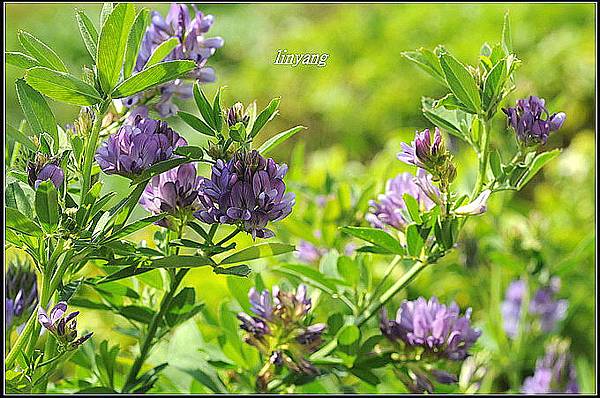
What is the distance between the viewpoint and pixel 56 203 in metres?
0.34

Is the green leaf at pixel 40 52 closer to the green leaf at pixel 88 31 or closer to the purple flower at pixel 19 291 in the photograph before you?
the green leaf at pixel 88 31

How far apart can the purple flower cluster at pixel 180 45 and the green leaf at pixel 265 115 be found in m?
0.09

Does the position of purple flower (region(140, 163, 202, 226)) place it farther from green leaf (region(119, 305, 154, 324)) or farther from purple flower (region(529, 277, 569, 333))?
purple flower (region(529, 277, 569, 333))

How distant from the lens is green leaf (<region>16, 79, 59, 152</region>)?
0.38 metres

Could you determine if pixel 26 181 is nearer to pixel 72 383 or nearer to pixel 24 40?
pixel 24 40

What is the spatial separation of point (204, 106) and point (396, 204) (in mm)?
156

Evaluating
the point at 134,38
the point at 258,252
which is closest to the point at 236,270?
the point at 258,252

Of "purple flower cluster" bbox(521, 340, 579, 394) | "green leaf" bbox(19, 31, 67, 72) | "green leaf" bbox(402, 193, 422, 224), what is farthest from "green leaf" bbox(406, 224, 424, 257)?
"purple flower cluster" bbox(521, 340, 579, 394)

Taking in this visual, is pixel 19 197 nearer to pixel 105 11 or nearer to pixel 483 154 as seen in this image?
pixel 105 11

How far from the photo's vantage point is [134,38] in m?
0.38

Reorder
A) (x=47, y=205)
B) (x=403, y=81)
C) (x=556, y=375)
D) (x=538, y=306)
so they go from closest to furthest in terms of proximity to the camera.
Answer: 1. (x=47, y=205)
2. (x=556, y=375)
3. (x=538, y=306)
4. (x=403, y=81)

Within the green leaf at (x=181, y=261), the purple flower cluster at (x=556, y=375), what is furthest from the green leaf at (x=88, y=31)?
the purple flower cluster at (x=556, y=375)

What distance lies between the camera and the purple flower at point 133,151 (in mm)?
365

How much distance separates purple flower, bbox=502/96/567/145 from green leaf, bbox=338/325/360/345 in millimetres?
161
